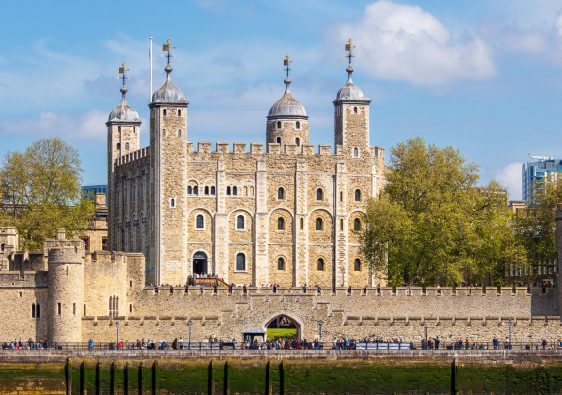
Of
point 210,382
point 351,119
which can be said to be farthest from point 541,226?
point 210,382

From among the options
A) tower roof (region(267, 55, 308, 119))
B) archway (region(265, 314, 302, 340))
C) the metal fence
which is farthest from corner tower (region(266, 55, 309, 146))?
the metal fence

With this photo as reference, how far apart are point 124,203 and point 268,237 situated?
39.4ft

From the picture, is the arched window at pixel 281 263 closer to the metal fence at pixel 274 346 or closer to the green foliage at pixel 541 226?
the green foliage at pixel 541 226

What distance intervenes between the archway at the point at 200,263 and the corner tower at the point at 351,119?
12522mm

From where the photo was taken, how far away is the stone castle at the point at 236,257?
10219cm

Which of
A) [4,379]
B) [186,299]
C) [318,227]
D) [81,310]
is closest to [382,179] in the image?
[318,227]

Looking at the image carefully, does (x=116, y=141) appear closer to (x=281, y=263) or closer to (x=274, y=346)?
(x=281, y=263)

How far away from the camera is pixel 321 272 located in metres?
131

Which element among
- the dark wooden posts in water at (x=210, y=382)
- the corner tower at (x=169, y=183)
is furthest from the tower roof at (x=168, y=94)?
the dark wooden posts in water at (x=210, y=382)

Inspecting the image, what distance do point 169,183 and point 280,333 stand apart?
23217 millimetres

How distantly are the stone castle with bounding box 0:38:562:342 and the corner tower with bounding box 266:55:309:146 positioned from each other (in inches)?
4.0

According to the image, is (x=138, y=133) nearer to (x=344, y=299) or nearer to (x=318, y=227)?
(x=318, y=227)

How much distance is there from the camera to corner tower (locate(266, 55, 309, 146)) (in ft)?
449

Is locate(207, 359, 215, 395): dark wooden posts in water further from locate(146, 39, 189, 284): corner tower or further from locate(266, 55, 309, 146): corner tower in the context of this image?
locate(266, 55, 309, 146): corner tower
